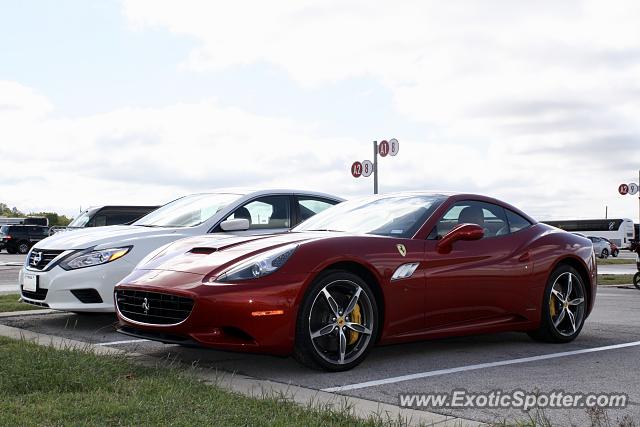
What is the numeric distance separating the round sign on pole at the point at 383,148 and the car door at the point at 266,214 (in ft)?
50.7

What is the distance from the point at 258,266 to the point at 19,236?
38.6 m

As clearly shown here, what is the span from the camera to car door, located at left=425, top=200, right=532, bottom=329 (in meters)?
6.54

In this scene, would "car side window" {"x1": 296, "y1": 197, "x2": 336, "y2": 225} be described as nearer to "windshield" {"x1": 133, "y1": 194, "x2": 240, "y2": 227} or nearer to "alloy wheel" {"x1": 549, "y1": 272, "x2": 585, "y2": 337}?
"windshield" {"x1": 133, "y1": 194, "x2": 240, "y2": 227}

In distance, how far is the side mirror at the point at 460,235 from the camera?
6.59 m

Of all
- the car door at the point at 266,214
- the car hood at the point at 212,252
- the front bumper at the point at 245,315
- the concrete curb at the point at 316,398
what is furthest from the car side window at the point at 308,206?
the front bumper at the point at 245,315

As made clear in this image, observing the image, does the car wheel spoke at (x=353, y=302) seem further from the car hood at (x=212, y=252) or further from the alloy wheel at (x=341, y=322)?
the car hood at (x=212, y=252)

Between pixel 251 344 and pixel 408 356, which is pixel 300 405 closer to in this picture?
pixel 251 344

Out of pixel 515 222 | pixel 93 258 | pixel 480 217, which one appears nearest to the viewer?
pixel 480 217

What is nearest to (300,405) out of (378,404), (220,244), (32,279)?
(378,404)

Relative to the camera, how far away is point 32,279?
8.65 metres

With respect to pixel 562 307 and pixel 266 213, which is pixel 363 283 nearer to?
pixel 562 307

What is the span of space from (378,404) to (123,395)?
147 cm

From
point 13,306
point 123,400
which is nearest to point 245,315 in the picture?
point 123,400

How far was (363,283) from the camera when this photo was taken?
605 cm
